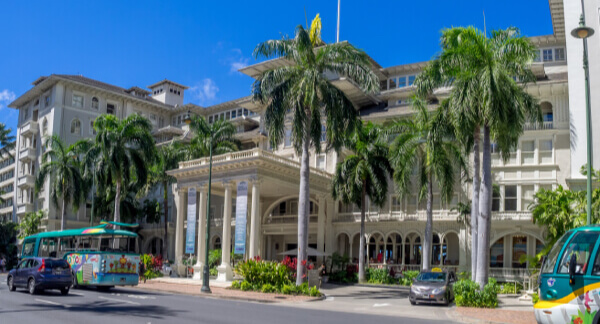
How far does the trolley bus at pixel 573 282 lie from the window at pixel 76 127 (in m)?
66.9

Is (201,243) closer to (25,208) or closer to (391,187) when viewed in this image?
(391,187)

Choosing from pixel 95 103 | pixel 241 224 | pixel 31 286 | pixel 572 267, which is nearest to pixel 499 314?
pixel 572 267

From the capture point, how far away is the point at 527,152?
39.3 m

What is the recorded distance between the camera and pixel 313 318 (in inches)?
701

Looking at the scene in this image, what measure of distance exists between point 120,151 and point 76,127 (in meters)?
29.5

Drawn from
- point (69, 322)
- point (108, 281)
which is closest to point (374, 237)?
point (108, 281)

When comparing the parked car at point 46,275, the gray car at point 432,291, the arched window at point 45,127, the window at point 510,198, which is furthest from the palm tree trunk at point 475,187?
the arched window at point 45,127

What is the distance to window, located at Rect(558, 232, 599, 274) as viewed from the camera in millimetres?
10898

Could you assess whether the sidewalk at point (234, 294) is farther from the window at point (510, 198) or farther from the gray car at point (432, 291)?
the window at point (510, 198)

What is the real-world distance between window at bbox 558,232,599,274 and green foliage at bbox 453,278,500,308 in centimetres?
1204

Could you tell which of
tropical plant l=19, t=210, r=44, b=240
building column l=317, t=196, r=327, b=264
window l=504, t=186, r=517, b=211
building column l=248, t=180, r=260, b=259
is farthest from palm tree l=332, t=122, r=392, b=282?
tropical plant l=19, t=210, r=44, b=240

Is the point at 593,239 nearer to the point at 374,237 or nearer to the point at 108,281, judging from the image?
the point at 108,281

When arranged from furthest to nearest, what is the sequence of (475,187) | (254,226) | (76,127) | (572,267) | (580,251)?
(76,127), (254,226), (475,187), (580,251), (572,267)

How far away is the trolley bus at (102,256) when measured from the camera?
25891 mm
